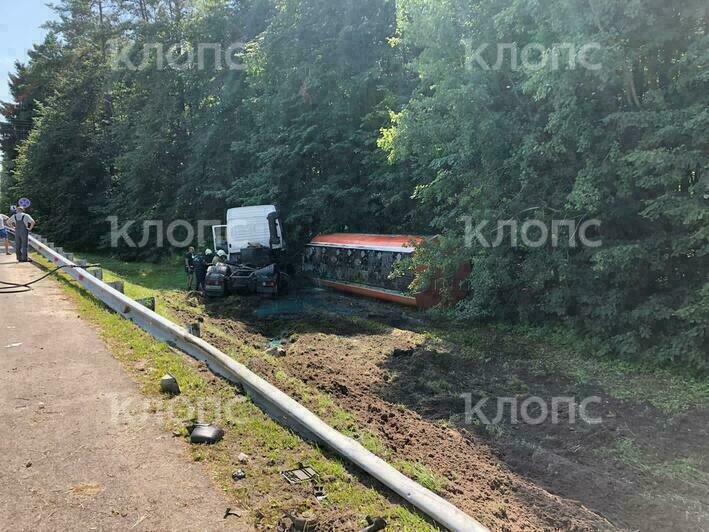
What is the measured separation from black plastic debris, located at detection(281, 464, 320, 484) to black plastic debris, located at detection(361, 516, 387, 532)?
68 centimetres

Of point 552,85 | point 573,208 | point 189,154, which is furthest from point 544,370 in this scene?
point 189,154

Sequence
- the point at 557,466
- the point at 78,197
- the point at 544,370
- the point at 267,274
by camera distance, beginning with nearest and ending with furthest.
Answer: the point at 557,466
the point at 544,370
the point at 267,274
the point at 78,197

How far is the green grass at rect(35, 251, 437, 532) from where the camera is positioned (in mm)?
3324

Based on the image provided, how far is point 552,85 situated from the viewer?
363 inches

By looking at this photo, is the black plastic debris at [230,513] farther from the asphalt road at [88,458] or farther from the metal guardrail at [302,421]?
the metal guardrail at [302,421]

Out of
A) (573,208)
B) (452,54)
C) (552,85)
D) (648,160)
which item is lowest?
(573,208)

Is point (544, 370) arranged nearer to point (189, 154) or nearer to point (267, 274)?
point (267, 274)

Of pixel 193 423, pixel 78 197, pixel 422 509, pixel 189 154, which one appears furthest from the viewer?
pixel 78 197

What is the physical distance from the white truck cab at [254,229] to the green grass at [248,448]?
550 inches

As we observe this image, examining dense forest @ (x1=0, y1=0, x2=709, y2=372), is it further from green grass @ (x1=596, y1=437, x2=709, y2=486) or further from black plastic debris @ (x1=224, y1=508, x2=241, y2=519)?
black plastic debris @ (x1=224, y1=508, x2=241, y2=519)

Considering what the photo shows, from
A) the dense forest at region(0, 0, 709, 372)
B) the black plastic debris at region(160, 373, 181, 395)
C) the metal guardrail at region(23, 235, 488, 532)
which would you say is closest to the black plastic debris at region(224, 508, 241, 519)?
the metal guardrail at region(23, 235, 488, 532)

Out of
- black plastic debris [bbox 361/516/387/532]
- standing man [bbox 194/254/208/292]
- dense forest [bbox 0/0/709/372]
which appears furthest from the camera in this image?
standing man [bbox 194/254/208/292]

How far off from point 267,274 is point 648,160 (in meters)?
11.6

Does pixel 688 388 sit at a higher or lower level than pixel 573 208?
lower
